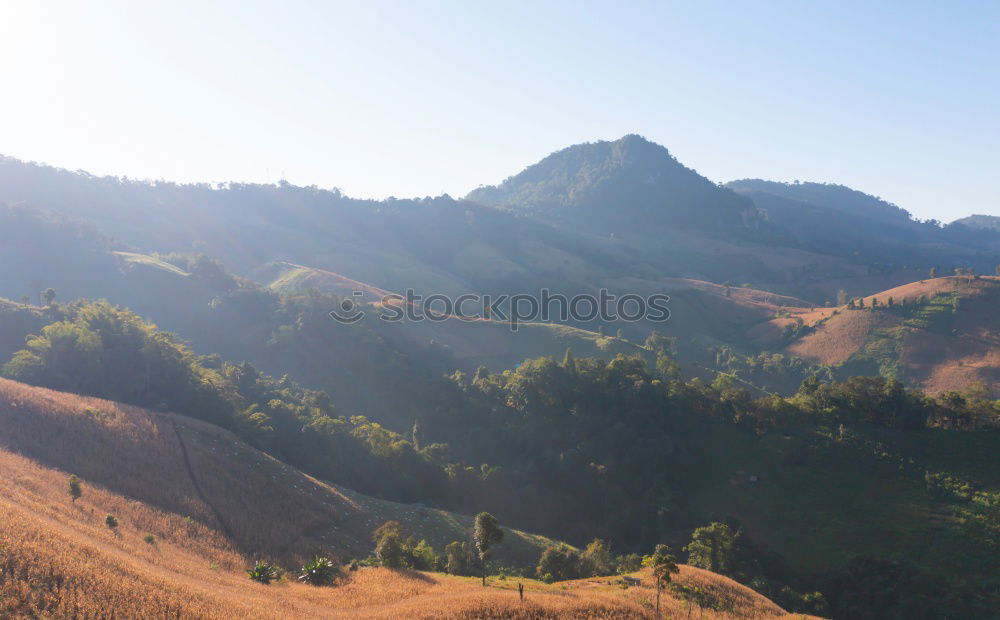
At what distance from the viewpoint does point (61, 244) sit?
14012cm

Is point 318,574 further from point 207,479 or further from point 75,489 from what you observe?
point 207,479

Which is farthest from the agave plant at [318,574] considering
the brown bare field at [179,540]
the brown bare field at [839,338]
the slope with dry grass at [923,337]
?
the brown bare field at [839,338]

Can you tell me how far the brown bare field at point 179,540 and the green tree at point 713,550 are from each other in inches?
477

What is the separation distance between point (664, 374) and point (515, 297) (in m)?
101

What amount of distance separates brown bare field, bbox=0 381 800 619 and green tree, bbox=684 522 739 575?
12.1m

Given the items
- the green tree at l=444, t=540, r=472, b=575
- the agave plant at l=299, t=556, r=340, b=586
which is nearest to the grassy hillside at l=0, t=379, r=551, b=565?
the agave plant at l=299, t=556, r=340, b=586

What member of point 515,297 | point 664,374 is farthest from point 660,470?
point 515,297

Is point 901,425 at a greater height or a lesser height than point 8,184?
→ lesser

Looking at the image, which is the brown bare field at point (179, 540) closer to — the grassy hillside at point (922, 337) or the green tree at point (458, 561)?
the green tree at point (458, 561)

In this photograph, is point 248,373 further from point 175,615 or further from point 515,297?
point 515,297

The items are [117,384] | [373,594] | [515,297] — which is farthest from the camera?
[515,297]

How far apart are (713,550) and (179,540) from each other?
42.3 metres

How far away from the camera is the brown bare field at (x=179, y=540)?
73.8ft

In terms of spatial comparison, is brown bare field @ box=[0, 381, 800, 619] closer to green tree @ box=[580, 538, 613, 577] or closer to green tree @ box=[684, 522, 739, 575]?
green tree @ box=[580, 538, 613, 577]
